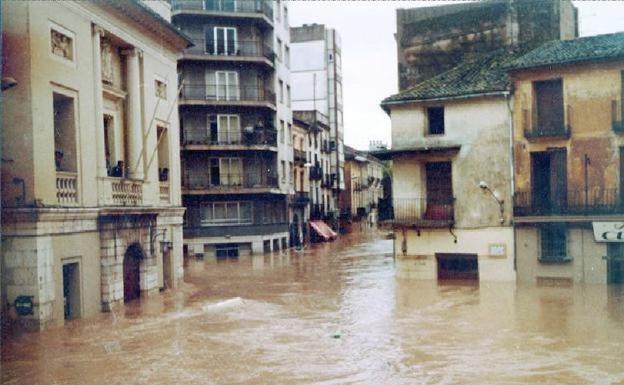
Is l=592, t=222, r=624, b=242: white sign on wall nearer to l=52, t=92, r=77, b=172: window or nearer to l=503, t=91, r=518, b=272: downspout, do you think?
l=503, t=91, r=518, b=272: downspout

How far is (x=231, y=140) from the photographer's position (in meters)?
49.9

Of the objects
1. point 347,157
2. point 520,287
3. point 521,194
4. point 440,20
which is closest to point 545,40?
point 440,20

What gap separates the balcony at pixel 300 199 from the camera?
5912 centimetres

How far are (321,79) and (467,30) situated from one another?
3618cm

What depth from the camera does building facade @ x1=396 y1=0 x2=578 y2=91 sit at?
35969 millimetres

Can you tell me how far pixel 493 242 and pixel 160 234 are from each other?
13791 millimetres

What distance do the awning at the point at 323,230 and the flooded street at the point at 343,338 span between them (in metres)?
33.7

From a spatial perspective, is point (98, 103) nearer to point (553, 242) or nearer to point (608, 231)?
point (553, 242)

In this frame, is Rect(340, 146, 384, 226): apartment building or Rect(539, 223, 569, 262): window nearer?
Rect(539, 223, 569, 262): window

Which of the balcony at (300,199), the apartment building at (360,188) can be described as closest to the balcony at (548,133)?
the balcony at (300,199)

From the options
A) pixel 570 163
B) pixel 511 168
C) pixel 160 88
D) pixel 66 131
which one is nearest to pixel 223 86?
pixel 160 88

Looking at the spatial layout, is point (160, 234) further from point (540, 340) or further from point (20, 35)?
point (540, 340)

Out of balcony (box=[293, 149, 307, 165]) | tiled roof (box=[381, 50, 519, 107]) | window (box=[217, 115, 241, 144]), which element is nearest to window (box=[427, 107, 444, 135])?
tiled roof (box=[381, 50, 519, 107])

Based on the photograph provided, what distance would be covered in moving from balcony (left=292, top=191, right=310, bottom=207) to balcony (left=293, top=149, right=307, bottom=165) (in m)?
2.61
